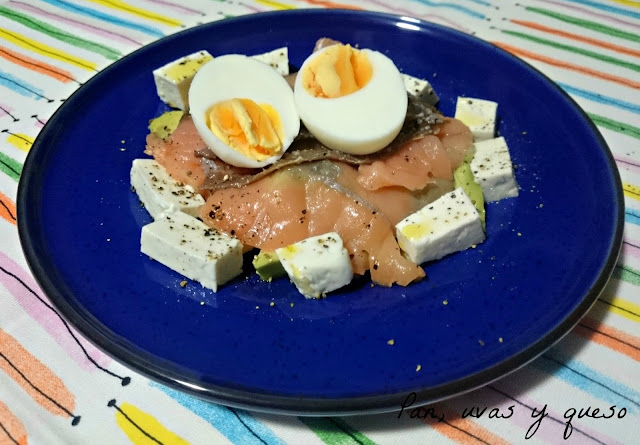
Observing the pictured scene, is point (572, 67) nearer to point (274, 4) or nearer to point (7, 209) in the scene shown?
point (274, 4)

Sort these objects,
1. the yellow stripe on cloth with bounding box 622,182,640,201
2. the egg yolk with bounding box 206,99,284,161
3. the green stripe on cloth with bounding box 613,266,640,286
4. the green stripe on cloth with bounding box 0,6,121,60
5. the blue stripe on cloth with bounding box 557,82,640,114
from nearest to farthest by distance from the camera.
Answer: the green stripe on cloth with bounding box 613,266,640,286 → the egg yolk with bounding box 206,99,284,161 → the yellow stripe on cloth with bounding box 622,182,640,201 → the blue stripe on cloth with bounding box 557,82,640,114 → the green stripe on cloth with bounding box 0,6,121,60

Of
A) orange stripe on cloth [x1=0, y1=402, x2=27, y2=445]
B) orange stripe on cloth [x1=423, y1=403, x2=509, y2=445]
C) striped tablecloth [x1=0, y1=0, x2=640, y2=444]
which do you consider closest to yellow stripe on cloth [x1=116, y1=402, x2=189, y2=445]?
striped tablecloth [x1=0, y1=0, x2=640, y2=444]

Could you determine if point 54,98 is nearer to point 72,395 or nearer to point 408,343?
point 72,395

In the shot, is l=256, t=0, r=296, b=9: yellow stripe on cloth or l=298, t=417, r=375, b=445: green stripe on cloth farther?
l=256, t=0, r=296, b=9: yellow stripe on cloth

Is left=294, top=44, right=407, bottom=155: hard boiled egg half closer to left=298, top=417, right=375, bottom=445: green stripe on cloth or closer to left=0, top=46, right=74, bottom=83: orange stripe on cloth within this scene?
left=298, top=417, right=375, bottom=445: green stripe on cloth

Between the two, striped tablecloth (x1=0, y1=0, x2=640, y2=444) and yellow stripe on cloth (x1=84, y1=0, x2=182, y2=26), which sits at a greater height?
yellow stripe on cloth (x1=84, y1=0, x2=182, y2=26)

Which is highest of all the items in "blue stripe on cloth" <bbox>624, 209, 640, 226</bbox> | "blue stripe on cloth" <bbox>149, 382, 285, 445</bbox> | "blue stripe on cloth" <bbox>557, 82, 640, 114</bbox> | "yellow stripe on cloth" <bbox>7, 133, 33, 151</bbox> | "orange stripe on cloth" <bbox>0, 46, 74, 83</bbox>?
"blue stripe on cloth" <bbox>557, 82, 640, 114</bbox>

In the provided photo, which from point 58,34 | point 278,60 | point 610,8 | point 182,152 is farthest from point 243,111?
point 610,8

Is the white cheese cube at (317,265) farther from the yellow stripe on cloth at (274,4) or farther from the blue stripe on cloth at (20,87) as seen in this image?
the yellow stripe on cloth at (274,4)
